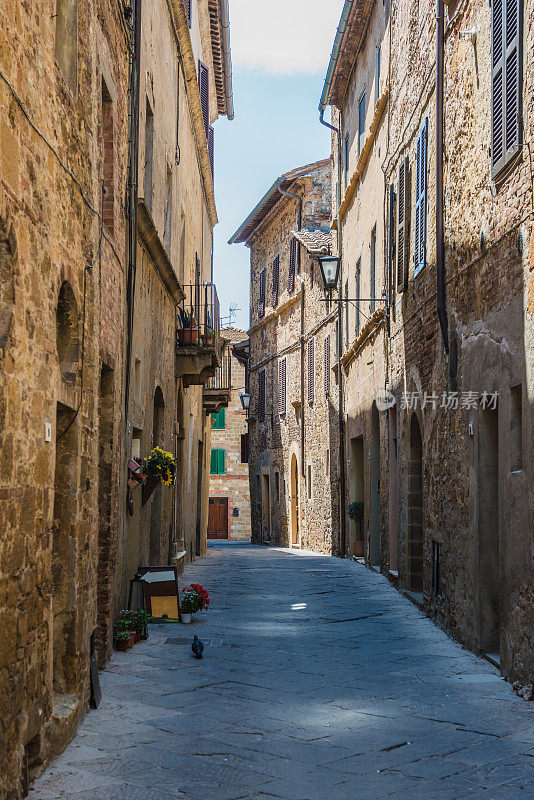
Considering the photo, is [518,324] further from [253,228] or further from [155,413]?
[253,228]

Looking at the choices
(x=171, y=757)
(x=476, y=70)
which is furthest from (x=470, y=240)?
(x=171, y=757)

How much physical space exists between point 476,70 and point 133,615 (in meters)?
6.07

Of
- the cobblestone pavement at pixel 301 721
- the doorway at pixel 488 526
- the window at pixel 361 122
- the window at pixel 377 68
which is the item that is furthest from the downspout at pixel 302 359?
the doorway at pixel 488 526

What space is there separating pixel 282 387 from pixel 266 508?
185 inches

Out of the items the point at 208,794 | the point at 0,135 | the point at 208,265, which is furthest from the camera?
the point at 208,265

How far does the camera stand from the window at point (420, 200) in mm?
11172

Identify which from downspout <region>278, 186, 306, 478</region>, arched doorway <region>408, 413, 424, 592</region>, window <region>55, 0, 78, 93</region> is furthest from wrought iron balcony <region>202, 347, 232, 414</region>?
window <region>55, 0, 78, 93</region>

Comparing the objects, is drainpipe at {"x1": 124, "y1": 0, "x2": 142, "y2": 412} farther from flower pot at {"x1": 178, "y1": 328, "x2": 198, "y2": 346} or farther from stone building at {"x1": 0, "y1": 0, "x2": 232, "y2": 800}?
flower pot at {"x1": 178, "y1": 328, "x2": 198, "y2": 346}

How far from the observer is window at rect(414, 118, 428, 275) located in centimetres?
1117

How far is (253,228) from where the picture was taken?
108ft

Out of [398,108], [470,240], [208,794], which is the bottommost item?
[208,794]

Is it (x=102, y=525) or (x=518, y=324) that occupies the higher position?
(x=518, y=324)

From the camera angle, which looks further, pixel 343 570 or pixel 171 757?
pixel 343 570

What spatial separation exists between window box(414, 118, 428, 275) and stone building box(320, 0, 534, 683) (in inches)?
1.0
